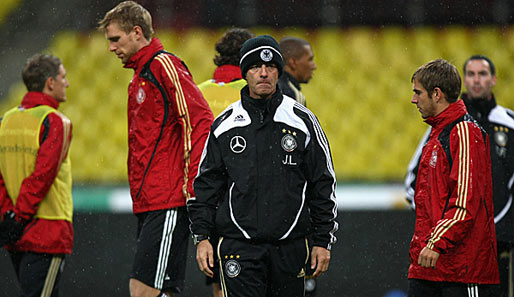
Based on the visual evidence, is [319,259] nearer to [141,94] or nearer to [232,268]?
[232,268]

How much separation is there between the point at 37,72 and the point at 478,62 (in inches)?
133

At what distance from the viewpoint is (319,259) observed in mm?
4129

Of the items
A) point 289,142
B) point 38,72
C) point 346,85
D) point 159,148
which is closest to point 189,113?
point 159,148

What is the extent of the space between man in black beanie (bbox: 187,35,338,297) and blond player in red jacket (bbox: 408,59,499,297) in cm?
55

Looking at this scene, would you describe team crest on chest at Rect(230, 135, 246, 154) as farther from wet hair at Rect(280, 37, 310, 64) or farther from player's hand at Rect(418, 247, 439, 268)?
wet hair at Rect(280, 37, 310, 64)

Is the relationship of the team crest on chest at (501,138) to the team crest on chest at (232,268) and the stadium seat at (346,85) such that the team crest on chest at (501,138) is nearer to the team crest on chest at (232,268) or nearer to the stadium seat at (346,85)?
the team crest on chest at (232,268)

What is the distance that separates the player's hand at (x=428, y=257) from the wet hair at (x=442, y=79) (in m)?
0.88

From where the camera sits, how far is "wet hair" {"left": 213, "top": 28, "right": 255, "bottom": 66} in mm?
5750

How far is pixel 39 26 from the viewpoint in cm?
1116

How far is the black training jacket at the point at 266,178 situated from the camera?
4.10m

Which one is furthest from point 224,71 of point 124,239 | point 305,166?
point 124,239

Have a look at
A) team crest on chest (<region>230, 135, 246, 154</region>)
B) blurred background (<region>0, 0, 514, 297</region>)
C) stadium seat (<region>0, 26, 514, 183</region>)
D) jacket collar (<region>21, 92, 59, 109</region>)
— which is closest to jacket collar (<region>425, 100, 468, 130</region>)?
team crest on chest (<region>230, 135, 246, 154</region>)

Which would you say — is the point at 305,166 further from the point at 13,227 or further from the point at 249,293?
the point at 13,227

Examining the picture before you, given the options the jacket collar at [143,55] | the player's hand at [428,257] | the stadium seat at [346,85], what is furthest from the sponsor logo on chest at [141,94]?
the stadium seat at [346,85]
